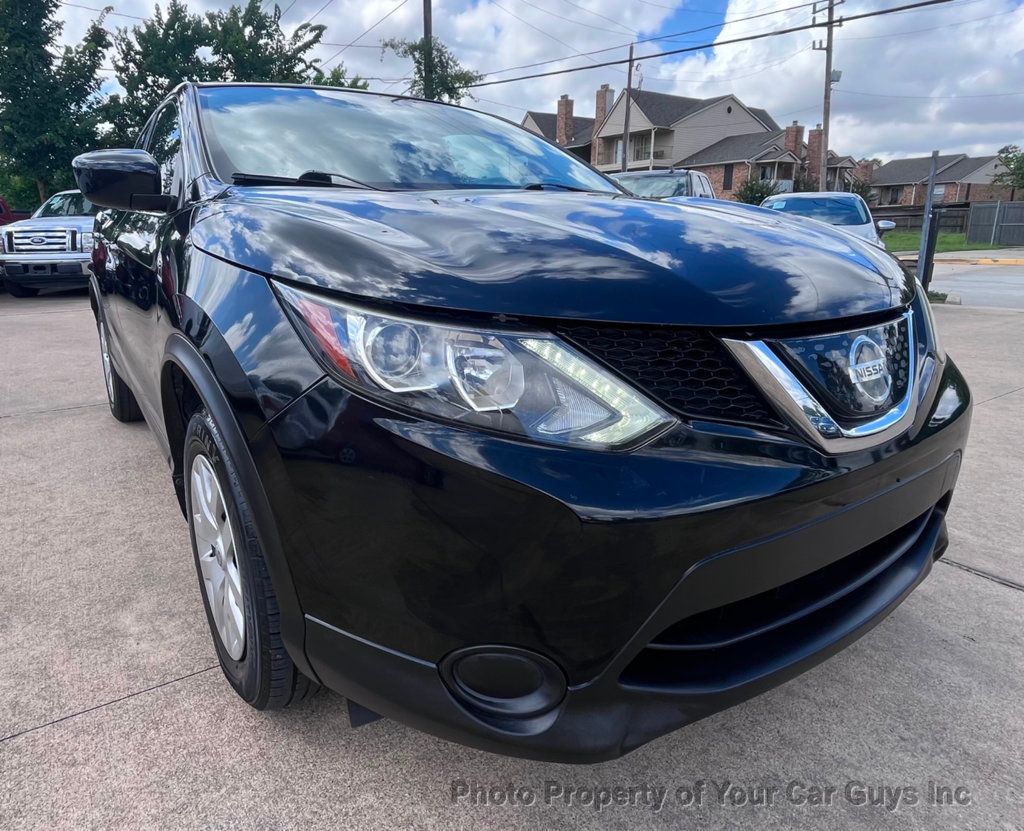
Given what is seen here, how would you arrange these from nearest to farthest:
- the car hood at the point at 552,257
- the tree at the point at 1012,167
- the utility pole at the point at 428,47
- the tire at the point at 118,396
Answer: the car hood at the point at 552,257
the tire at the point at 118,396
the utility pole at the point at 428,47
the tree at the point at 1012,167

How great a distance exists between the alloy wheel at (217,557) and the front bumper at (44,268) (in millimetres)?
10740

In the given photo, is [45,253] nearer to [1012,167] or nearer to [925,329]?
[925,329]

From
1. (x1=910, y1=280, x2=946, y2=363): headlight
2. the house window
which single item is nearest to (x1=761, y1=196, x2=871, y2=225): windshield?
(x1=910, y1=280, x2=946, y2=363): headlight

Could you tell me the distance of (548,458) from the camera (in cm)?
119

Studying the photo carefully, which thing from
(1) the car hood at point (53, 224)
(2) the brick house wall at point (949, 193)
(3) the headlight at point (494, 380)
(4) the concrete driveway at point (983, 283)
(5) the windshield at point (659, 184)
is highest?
(2) the brick house wall at point (949, 193)

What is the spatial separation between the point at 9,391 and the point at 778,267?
5.31 m

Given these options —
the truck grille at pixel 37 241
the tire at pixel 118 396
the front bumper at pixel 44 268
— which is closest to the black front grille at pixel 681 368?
the tire at pixel 118 396

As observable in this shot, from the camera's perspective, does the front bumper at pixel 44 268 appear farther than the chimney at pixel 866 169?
No

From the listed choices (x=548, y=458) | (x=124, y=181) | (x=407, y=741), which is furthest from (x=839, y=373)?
(x=124, y=181)

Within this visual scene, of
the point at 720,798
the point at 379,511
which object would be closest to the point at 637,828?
the point at 720,798

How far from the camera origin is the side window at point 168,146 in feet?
7.98

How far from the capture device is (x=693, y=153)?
5241cm

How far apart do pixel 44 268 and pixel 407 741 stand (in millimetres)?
11574

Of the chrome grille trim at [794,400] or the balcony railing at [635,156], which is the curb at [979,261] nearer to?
the chrome grille trim at [794,400]
